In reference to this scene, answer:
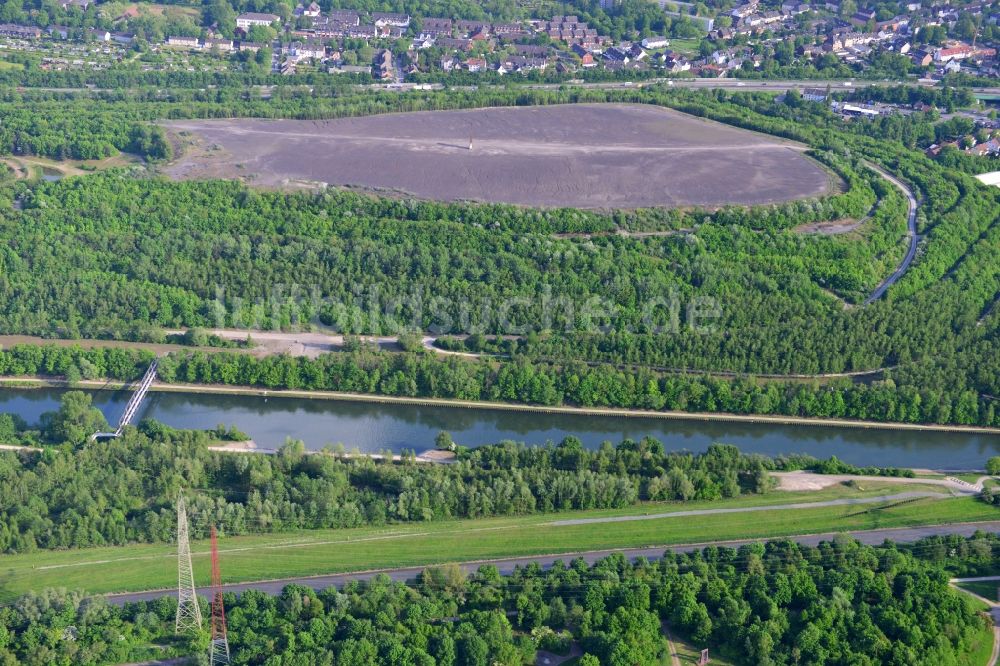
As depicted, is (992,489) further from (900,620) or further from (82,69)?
(82,69)

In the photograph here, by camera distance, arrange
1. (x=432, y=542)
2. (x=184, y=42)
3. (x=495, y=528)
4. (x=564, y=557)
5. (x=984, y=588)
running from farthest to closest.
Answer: (x=184, y=42)
(x=495, y=528)
(x=432, y=542)
(x=564, y=557)
(x=984, y=588)

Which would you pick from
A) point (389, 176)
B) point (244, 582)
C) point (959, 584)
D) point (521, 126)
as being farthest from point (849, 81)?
point (244, 582)

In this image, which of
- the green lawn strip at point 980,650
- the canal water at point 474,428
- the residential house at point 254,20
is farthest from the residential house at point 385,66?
the green lawn strip at point 980,650

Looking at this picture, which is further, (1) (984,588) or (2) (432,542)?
(2) (432,542)

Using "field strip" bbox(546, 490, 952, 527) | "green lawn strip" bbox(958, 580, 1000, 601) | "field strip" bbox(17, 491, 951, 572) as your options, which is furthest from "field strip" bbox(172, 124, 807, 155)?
"green lawn strip" bbox(958, 580, 1000, 601)

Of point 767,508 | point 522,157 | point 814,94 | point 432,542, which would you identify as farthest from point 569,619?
point 814,94

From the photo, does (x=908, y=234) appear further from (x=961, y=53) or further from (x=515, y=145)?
(x=961, y=53)

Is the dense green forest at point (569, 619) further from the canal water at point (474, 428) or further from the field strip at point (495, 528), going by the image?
the canal water at point (474, 428)
